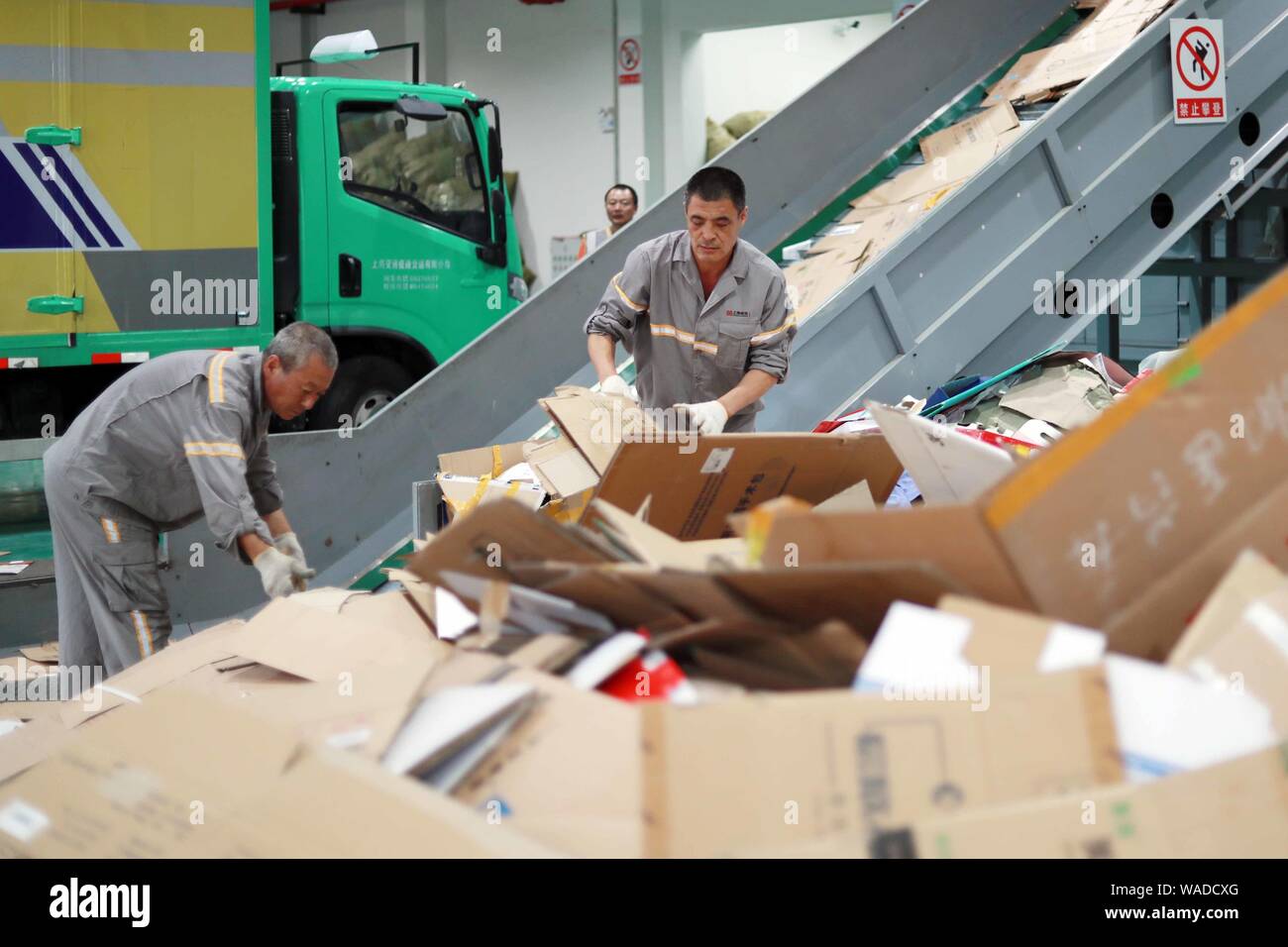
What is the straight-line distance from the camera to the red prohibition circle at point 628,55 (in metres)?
11.7

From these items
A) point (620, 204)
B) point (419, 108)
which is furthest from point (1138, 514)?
point (620, 204)

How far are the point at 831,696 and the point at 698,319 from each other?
2.46 meters

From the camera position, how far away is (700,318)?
3787 mm

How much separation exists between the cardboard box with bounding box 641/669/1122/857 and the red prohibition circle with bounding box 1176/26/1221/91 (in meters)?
4.13

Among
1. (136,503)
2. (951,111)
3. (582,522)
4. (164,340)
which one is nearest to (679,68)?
(951,111)

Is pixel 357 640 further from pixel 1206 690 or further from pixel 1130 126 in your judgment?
pixel 1130 126

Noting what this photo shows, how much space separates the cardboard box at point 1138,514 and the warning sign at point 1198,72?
3.56 meters

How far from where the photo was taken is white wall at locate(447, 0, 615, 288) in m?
12.0

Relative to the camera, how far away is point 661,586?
178 centimetres

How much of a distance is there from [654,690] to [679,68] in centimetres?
1060

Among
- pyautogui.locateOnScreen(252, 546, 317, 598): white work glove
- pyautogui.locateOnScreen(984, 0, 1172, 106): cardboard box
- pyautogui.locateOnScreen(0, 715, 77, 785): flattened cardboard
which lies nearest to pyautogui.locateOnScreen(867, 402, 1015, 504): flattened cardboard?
pyautogui.locateOnScreen(252, 546, 317, 598): white work glove

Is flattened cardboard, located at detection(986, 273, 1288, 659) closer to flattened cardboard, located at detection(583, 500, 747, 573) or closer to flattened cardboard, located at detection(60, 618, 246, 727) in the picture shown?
flattened cardboard, located at detection(583, 500, 747, 573)

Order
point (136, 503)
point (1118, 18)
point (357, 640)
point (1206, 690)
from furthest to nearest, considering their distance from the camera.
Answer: point (1118, 18)
point (136, 503)
point (357, 640)
point (1206, 690)

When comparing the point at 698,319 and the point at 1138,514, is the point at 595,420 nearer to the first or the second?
the point at 698,319
